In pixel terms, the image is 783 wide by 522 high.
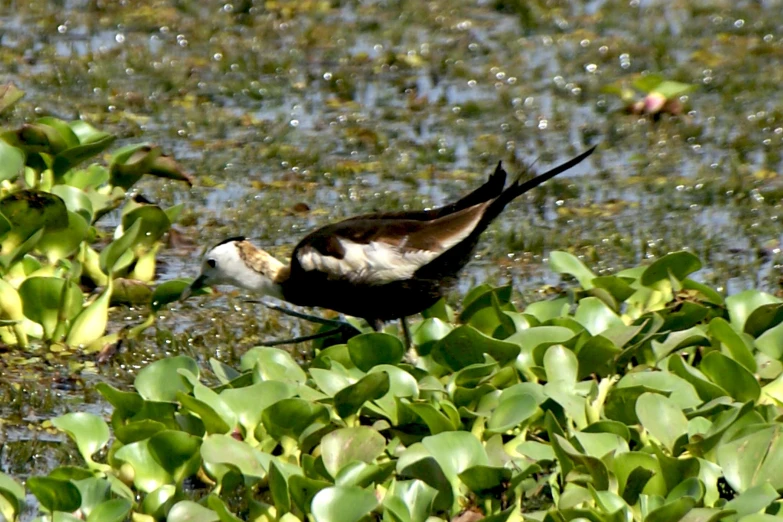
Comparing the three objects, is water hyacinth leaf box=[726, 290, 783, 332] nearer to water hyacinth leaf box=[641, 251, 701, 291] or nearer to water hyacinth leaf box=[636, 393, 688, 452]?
water hyacinth leaf box=[641, 251, 701, 291]

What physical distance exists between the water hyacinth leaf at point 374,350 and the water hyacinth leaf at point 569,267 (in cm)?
101

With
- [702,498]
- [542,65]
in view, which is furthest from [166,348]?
[542,65]

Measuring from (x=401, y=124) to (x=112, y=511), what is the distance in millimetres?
5349

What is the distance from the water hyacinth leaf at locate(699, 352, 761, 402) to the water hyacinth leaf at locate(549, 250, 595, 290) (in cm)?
91

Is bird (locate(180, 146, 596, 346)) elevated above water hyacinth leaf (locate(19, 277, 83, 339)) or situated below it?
above

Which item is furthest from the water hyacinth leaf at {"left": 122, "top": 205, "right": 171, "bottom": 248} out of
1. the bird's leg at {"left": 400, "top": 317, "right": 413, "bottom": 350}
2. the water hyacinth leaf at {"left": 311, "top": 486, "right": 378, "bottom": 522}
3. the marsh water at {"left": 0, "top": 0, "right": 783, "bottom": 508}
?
the water hyacinth leaf at {"left": 311, "top": 486, "right": 378, "bottom": 522}

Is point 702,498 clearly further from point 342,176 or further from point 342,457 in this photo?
point 342,176

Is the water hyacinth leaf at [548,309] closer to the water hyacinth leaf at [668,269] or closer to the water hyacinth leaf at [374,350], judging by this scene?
the water hyacinth leaf at [668,269]

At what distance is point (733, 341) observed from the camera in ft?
15.5

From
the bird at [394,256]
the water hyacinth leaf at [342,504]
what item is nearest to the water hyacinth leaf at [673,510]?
the water hyacinth leaf at [342,504]

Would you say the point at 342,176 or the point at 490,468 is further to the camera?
the point at 342,176

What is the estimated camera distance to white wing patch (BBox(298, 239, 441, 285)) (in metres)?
5.20

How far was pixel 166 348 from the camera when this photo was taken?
5672 millimetres

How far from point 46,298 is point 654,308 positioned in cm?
235
